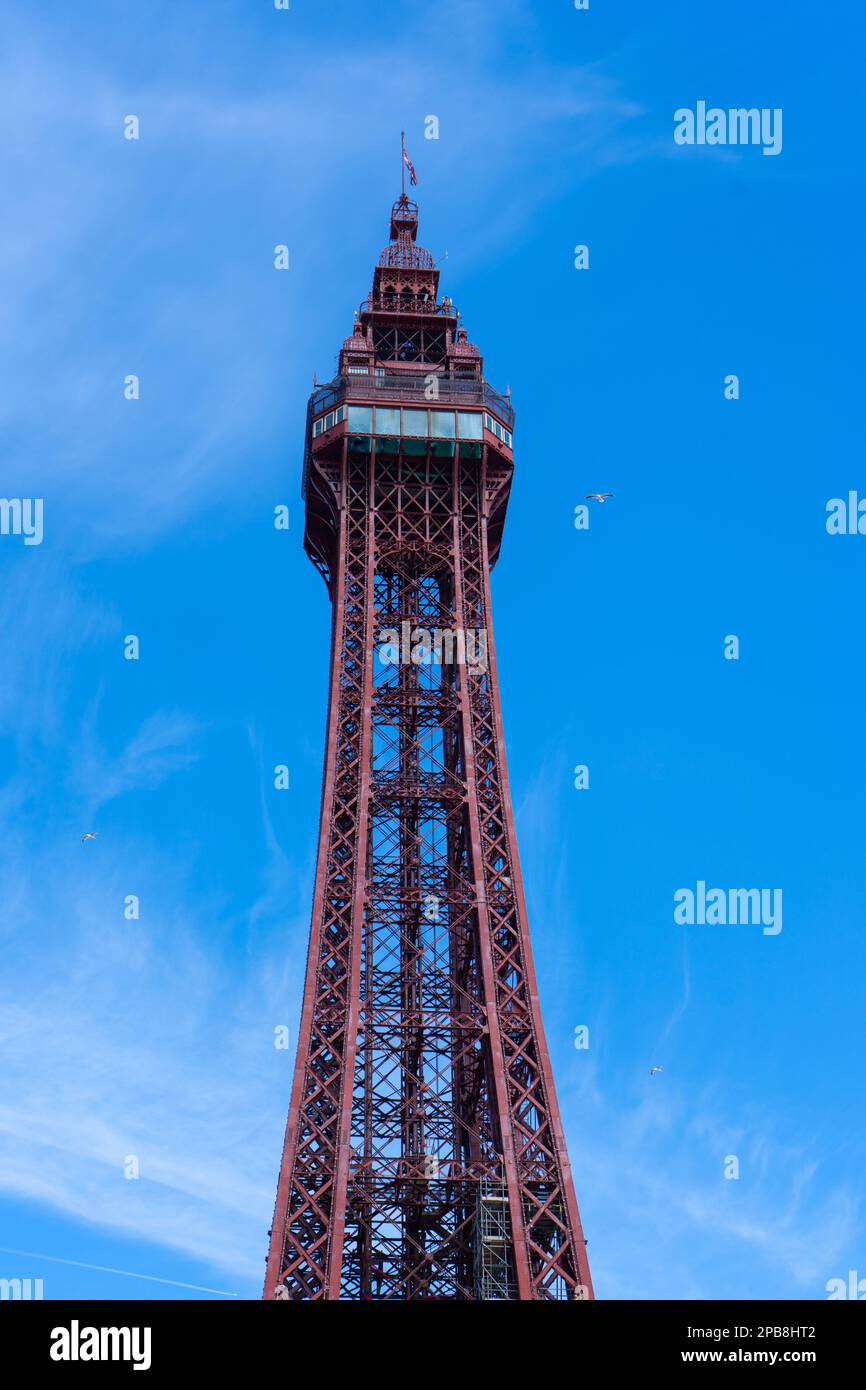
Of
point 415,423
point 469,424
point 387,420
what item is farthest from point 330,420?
point 469,424

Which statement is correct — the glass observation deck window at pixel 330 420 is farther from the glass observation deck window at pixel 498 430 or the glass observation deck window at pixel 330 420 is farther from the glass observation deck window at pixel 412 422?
the glass observation deck window at pixel 498 430

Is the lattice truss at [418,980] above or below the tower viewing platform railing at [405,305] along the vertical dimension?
below

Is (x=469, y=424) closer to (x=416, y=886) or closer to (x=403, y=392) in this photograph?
(x=403, y=392)

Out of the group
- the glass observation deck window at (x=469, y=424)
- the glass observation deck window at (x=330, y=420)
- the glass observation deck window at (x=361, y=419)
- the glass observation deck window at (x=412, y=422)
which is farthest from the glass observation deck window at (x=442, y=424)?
the glass observation deck window at (x=330, y=420)

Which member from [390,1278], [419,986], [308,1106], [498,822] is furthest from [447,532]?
[390,1278]

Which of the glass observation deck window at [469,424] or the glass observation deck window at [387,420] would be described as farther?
the glass observation deck window at [469,424]

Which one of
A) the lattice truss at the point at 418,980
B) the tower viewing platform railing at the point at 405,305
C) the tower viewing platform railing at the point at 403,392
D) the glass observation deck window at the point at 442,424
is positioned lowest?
the lattice truss at the point at 418,980
